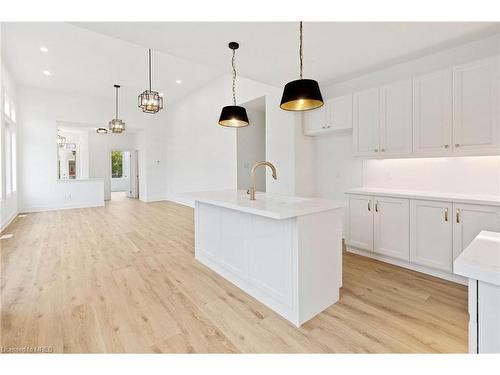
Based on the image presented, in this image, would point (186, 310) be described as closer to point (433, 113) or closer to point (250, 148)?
point (433, 113)

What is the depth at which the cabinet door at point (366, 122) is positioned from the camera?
3.41m

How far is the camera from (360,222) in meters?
3.42

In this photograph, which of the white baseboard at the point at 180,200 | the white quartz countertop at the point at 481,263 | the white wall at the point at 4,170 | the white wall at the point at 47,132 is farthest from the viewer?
the white baseboard at the point at 180,200

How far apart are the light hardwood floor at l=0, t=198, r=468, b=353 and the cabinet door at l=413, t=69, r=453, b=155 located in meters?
1.55

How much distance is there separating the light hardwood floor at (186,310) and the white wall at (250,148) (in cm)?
288

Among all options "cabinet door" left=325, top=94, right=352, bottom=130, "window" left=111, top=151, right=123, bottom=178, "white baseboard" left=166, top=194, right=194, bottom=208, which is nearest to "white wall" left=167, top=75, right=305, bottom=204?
"white baseboard" left=166, top=194, right=194, bottom=208

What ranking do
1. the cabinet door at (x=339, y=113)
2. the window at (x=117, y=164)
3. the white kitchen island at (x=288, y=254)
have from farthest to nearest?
the window at (x=117, y=164) → the cabinet door at (x=339, y=113) → the white kitchen island at (x=288, y=254)

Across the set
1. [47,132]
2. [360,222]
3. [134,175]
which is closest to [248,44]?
[360,222]

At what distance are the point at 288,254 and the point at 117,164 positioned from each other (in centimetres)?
1498

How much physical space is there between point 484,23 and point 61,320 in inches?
192

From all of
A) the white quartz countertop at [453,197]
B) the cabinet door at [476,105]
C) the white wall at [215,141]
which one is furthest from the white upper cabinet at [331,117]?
the cabinet door at [476,105]

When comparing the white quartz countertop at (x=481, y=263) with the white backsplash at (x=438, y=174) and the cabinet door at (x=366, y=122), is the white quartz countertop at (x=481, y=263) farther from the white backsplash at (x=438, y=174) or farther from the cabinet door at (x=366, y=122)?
the cabinet door at (x=366, y=122)

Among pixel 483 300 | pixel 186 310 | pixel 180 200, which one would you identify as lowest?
pixel 186 310
